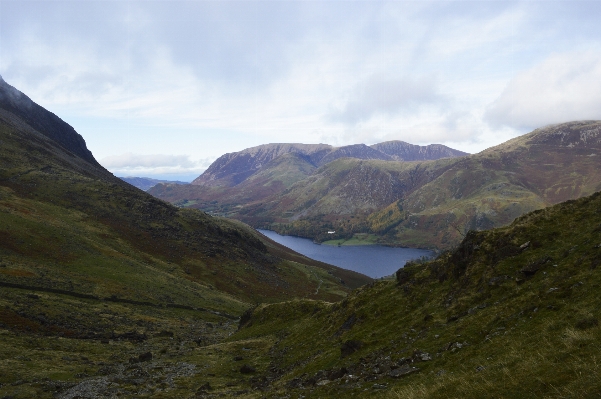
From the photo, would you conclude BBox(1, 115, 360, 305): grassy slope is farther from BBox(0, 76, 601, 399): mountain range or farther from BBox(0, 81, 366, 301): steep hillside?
BBox(0, 76, 601, 399): mountain range

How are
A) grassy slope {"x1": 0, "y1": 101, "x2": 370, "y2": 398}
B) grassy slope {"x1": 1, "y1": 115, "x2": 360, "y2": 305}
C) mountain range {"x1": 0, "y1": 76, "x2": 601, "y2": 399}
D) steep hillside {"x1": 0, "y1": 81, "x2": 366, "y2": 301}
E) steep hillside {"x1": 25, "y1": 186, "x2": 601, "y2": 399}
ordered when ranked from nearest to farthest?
steep hillside {"x1": 25, "y1": 186, "x2": 601, "y2": 399} → mountain range {"x1": 0, "y1": 76, "x2": 601, "y2": 399} → grassy slope {"x1": 0, "y1": 101, "x2": 370, "y2": 398} → grassy slope {"x1": 1, "y1": 115, "x2": 360, "y2": 305} → steep hillside {"x1": 0, "y1": 81, "x2": 366, "y2": 301}

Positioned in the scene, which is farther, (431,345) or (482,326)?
(431,345)

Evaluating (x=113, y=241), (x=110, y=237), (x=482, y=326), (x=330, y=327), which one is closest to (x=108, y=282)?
(x=113, y=241)

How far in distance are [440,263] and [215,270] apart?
110774mm

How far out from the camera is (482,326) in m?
21.9

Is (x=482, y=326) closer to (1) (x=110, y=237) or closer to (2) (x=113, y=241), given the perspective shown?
(2) (x=113, y=241)

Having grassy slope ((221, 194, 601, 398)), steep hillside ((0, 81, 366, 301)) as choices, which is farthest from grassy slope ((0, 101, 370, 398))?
grassy slope ((221, 194, 601, 398))

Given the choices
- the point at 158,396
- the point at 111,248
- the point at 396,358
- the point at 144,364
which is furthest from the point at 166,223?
the point at 396,358

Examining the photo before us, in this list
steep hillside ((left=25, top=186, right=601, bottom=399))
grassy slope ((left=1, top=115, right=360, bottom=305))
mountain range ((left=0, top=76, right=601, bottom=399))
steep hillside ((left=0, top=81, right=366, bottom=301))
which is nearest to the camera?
steep hillside ((left=25, top=186, right=601, bottom=399))

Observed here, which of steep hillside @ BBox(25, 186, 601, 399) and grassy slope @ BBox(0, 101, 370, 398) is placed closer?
steep hillside @ BBox(25, 186, 601, 399)

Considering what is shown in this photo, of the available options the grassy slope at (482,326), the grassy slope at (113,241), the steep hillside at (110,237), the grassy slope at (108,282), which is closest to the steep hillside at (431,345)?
the grassy slope at (482,326)

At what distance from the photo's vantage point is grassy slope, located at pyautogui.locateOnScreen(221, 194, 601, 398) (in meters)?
13.9

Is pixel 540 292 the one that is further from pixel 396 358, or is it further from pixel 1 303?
pixel 1 303

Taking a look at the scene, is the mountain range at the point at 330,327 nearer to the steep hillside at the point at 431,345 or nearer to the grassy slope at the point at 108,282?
the steep hillside at the point at 431,345
